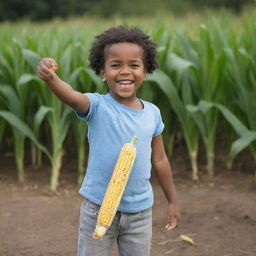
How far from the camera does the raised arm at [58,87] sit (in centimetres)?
189

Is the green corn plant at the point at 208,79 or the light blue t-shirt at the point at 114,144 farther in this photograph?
the green corn plant at the point at 208,79

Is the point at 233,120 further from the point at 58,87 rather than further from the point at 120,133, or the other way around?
the point at 58,87

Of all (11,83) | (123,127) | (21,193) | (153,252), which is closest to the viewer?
(123,127)

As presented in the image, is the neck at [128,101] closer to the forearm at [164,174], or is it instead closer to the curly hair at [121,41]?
the curly hair at [121,41]

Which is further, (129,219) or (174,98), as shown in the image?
(174,98)

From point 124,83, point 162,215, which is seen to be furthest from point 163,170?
point 162,215

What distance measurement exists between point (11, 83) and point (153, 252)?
80.9 inches

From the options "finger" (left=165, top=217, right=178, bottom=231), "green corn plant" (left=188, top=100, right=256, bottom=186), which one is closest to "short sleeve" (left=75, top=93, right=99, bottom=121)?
"finger" (left=165, top=217, right=178, bottom=231)

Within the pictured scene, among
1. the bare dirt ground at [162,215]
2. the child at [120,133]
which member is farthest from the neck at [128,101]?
the bare dirt ground at [162,215]

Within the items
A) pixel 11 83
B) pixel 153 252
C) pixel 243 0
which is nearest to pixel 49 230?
pixel 153 252

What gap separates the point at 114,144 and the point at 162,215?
183 centimetres

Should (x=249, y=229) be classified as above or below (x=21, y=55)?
below

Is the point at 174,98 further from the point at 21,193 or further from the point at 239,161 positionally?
the point at 21,193

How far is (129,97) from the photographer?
2.15 m
